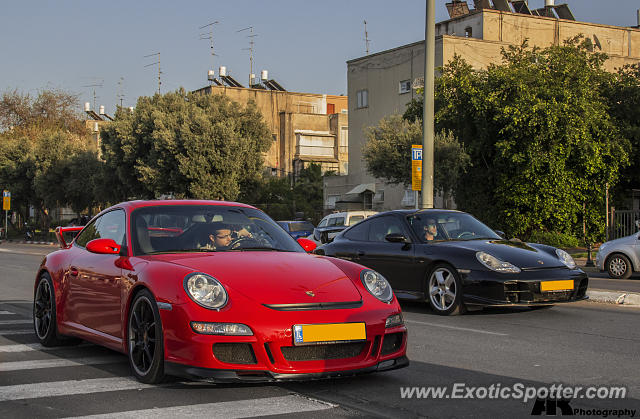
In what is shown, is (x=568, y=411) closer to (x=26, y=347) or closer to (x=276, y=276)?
(x=276, y=276)

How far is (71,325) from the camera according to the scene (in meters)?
7.26

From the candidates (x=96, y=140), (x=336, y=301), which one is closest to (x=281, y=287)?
(x=336, y=301)

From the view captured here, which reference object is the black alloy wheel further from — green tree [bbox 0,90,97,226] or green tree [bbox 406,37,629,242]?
green tree [bbox 0,90,97,226]

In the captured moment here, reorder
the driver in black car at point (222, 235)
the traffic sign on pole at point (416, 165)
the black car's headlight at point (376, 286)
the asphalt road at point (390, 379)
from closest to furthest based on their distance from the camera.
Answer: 1. the asphalt road at point (390, 379)
2. the black car's headlight at point (376, 286)
3. the driver in black car at point (222, 235)
4. the traffic sign on pole at point (416, 165)

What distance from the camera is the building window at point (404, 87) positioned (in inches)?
1809

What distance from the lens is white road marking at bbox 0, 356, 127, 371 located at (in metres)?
6.76

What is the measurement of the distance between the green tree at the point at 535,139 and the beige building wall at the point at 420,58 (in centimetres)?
955

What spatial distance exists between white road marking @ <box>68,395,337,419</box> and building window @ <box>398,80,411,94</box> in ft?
137

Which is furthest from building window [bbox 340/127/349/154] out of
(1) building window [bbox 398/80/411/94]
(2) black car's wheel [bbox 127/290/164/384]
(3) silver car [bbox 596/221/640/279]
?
(2) black car's wheel [bbox 127/290/164/384]

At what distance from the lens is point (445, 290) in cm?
1052

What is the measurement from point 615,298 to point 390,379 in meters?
7.01

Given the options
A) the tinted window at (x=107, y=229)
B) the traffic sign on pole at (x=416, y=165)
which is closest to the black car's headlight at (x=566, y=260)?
the tinted window at (x=107, y=229)

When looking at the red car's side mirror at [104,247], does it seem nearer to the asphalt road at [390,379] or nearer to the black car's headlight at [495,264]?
the asphalt road at [390,379]

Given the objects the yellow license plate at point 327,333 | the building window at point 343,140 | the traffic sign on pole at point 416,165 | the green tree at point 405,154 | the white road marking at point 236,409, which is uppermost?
the building window at point 343,140
